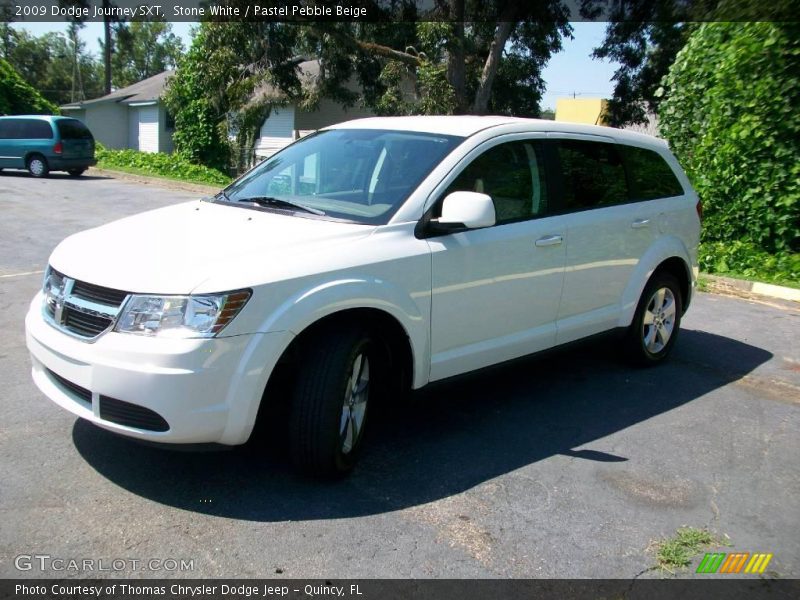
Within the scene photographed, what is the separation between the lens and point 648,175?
19.6ft

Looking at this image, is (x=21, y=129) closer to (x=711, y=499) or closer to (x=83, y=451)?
(x=83, y=451)

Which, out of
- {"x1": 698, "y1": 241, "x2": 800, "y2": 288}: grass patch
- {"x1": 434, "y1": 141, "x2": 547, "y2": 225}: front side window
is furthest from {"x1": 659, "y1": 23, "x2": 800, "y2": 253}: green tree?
{"x1": 434, "y1": 141, "x2": 547, "y2": 225}: front side window

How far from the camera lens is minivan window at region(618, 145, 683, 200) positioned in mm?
5805

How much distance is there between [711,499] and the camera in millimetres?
4055

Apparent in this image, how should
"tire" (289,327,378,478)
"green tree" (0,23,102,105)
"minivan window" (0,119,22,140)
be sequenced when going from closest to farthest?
1. "tire" (289,327,378,478)
2. "minivan window" (0,119,22,140)
3. "green tree" (0,23,102,105)

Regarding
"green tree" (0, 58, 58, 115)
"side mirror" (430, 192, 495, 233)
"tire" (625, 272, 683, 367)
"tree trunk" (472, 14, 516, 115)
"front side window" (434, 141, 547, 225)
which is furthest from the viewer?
"green tree" (0, 58, 58, 115)

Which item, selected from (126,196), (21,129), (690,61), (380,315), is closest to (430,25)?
(126,196)

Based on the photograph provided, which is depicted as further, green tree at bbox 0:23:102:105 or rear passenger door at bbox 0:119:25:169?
green tree at bbox 0:23:102:105

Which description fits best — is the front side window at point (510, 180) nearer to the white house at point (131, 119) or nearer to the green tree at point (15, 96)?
the green tree at point (15, 96)

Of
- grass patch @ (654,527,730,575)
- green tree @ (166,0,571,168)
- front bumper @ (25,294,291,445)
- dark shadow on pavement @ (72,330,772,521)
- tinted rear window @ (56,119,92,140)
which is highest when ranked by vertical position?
green tree @ (166,0,571,168)

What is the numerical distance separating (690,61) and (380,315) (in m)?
8.84

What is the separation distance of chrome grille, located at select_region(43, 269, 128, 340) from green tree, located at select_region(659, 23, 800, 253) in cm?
867

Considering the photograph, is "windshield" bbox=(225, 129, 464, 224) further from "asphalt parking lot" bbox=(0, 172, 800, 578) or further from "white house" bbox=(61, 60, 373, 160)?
"white house" bbox=(61, 60, 373, 160)

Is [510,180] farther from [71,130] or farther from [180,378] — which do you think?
[71,130]
